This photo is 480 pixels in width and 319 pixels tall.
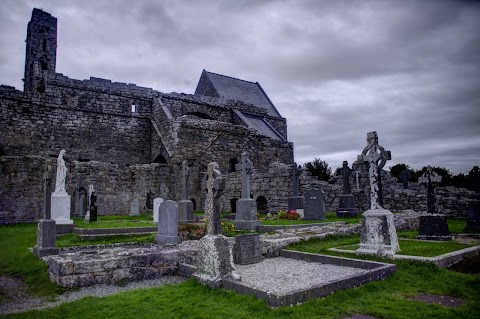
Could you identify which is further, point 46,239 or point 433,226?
point 433,226

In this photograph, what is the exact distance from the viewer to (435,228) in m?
8.47

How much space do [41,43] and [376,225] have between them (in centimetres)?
2904

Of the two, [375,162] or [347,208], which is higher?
[375,162]

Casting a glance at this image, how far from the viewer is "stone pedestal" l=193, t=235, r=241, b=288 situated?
16.7 ft

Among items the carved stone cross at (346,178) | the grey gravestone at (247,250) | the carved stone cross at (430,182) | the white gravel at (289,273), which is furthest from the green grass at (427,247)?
the carved stone cross at (346,178)

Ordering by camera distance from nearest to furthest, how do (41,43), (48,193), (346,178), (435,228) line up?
(48,193) < (435,228) < (346,178) < (41,43)

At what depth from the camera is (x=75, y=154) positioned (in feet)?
63.4

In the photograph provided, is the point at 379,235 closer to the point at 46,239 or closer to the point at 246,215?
the point at 246,215

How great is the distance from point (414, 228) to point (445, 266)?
21.6 ft

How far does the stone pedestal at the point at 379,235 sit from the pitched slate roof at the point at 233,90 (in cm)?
2439

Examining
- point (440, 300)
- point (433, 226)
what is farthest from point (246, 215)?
point (440, 300)

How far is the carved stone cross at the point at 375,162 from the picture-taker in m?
7.13

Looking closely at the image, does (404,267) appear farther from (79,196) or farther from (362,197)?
(79,196)

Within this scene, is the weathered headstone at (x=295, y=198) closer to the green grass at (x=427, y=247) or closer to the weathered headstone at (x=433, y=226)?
the weathered headstone at (x=433, y=226)
